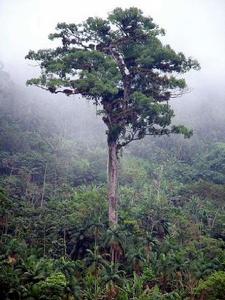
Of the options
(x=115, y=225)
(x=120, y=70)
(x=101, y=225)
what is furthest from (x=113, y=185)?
(x=120, y=70)

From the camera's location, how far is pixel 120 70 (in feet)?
105

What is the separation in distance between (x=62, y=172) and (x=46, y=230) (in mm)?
31051

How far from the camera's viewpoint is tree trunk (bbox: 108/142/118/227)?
31656mm

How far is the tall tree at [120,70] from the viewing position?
3022cm

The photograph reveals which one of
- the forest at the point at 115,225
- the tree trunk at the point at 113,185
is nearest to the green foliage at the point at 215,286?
the forest at the point at 115,225

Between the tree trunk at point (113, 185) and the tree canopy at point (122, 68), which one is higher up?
the tree canopy at point (122, 68)

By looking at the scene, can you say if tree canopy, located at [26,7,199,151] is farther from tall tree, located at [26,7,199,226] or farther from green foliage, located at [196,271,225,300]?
green foliage, located at [196,271,225,300]

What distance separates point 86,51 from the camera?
1187 inches

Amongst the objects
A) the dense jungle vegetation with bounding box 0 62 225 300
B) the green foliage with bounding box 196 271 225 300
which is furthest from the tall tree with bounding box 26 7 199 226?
the green foliage with bounding box 196 271 225 300

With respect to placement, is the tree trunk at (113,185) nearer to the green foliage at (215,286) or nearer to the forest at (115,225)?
the forest at (115,225)

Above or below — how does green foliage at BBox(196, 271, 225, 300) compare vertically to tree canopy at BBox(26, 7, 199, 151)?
below

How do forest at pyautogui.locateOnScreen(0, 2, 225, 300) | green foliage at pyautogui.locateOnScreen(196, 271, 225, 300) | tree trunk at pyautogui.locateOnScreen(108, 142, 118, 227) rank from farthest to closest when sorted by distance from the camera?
tree trunk at pyautogui.locateOnScreen(108, 142, 118, 227), forest at pyautogui.locateOnScreen(0, 2, 225, 300), green foliage at pyautogui.locateOnScreen(196, 271, 225, 300)

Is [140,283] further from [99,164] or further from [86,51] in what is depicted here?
[99,164]

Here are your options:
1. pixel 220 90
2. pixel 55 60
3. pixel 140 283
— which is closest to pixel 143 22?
pixel 55 60
